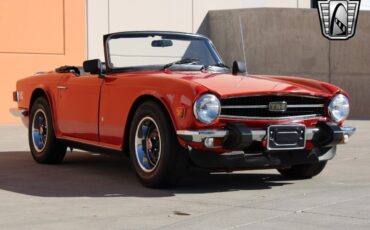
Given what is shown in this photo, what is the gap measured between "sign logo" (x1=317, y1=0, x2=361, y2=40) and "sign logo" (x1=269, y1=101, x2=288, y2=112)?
12.8 metres

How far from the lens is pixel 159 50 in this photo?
777 cm

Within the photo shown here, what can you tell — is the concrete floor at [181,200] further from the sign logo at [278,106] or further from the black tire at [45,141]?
the sign logo at [278,106]

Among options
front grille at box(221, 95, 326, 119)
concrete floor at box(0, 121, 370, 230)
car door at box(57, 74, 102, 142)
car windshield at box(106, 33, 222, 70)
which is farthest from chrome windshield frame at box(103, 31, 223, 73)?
front grille at box(221, 95, 326, 119)

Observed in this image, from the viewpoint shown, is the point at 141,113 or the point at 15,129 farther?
the point at 15,129

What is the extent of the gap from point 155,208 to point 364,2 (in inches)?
817

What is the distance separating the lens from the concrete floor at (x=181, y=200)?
5086 millimetres

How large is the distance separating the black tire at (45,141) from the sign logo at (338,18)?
11.7 m

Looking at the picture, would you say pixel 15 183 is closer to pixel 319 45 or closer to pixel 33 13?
pixel 33 13

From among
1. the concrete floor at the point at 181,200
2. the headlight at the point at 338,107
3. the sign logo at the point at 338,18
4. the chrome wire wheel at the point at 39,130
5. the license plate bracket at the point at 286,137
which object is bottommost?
the concrete floor at the point at 181,200

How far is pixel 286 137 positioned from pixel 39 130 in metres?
3.59

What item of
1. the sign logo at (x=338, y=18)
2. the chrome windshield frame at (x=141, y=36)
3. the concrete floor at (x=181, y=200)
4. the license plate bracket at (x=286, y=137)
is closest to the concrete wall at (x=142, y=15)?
the sign logo at (x=338, y=18)

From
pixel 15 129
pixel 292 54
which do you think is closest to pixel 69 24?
pixel 15 129

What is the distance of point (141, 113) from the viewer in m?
6.57

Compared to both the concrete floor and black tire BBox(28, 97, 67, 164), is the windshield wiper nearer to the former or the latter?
the concrete floor
